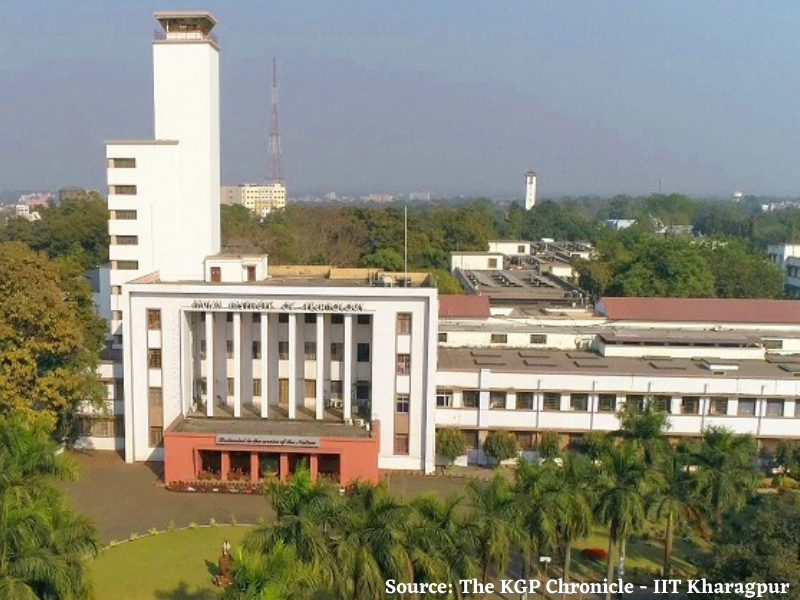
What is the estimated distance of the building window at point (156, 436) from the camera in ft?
115

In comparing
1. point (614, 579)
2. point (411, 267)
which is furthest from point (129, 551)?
point (411, 267)

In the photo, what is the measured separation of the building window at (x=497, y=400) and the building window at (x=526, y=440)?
156cm

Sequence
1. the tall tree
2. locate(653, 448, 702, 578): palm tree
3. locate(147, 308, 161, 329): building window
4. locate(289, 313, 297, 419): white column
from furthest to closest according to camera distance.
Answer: locate(147, 308, 161, 329): building window
locate(289, 313, 297, 419): white column
the tall tree
locate(653, 448, 702, 578): palm tree

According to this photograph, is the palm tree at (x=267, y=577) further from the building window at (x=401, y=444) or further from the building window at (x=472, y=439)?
the building window at (x=472, y=439)

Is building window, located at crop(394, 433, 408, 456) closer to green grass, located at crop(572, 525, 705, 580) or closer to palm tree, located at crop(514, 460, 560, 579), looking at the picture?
green grass, located at crop(572, 525, 705, 580)

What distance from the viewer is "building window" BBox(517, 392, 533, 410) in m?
35.2

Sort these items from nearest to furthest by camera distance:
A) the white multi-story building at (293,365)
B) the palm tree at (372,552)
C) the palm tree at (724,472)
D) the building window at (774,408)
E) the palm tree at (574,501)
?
the palm tree at (372,552)
the palm tree at (574,501)
the palm tree at (724,472)
the white multi-story building at (293,365)
the building window at (774,408)

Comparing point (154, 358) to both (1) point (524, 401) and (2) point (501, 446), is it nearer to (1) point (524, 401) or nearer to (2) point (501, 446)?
(2) point (501, 446)

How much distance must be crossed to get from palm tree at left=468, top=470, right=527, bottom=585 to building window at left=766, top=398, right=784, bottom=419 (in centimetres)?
1939

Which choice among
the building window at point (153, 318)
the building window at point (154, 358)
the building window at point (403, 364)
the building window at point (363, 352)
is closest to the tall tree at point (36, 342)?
the building window at point (154, 358)

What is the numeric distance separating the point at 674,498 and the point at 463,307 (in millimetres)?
24860

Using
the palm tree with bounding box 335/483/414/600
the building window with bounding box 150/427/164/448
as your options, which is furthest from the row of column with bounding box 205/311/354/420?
the palm tree with bounding box 335/483/414/600

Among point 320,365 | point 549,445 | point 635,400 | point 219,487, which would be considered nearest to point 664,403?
point 635,400

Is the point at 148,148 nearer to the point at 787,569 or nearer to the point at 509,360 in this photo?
the point at 509,360
